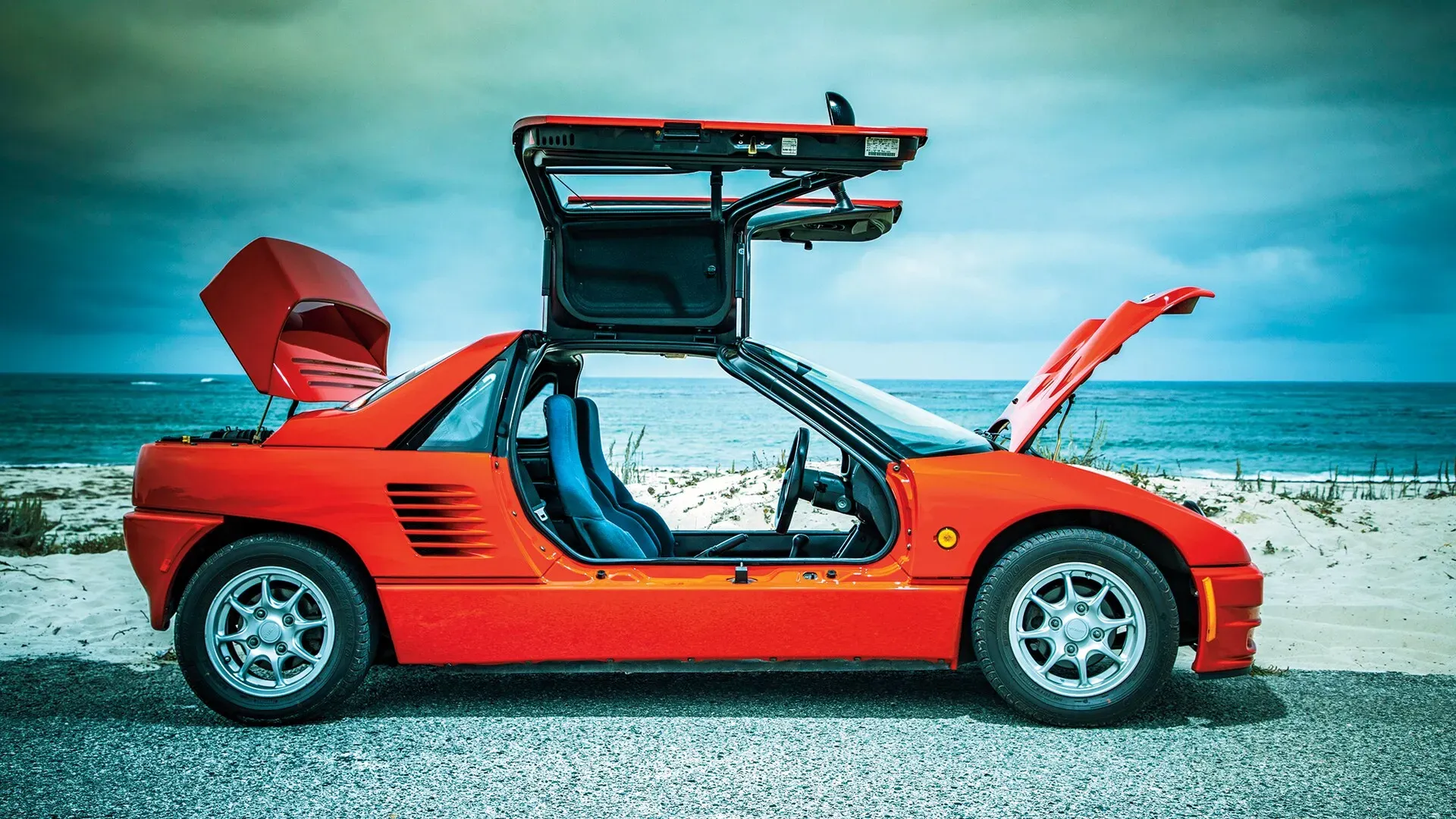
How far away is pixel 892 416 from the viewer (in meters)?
4.36

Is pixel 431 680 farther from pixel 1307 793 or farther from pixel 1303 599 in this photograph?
pixel 1303 599

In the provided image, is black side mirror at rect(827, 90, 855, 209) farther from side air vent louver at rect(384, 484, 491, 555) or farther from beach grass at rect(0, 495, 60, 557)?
beach grass at rect(0, 495, 60, 557)

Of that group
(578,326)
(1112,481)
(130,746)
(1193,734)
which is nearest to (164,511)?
(130,746)

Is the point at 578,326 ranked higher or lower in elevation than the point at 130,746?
higher

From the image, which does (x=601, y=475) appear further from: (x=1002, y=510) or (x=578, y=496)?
(x=1002, y=510)

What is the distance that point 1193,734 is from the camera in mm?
3861

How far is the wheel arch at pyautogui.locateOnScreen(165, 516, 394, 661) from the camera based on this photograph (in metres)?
4.09

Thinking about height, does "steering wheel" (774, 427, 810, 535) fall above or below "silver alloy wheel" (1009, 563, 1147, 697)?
above

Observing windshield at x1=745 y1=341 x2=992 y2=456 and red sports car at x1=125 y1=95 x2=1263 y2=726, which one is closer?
red sports car at x1=125 y1=95 x2=1263 y2=726

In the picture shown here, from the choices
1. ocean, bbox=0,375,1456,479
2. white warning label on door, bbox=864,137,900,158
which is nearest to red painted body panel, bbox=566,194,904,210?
white warning label on door, bbox=864,137,900,158

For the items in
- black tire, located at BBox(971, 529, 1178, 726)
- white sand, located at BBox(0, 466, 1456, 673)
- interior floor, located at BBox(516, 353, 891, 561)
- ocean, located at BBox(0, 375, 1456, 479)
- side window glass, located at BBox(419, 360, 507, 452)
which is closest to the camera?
black tire, located at BBox(971, 529, 1178, 726)

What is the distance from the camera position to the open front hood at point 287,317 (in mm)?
4293

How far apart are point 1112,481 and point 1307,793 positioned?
1333 mm

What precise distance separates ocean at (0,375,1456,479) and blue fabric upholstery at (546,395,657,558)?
11614 mm
